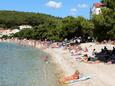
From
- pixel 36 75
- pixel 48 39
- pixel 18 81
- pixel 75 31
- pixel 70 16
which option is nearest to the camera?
pixel 18 81

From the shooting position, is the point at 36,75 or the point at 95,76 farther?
the point at 36,75

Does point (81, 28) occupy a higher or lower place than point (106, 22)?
higher

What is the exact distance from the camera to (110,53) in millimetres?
45844

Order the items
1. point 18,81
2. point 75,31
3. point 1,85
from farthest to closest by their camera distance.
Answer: point 75,31, point 18,81, point 1,85

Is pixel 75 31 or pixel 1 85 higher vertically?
pixel 75 31

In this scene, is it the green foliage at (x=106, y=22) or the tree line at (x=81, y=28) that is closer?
the green foliage at (x=106, y=22)

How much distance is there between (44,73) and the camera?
40.1 m

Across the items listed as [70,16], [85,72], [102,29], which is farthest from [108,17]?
[70,16]

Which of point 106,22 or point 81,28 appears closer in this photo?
point 106,22

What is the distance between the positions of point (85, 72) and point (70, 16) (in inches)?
2267

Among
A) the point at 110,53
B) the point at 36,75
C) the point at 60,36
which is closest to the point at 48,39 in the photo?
the point at 60,36

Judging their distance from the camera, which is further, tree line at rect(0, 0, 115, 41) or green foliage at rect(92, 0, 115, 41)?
tree line at rect(0, 0, 115, 41)

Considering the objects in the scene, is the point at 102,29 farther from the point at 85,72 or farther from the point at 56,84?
the point at 56,84

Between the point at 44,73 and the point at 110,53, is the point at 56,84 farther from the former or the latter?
the point at 110,53
